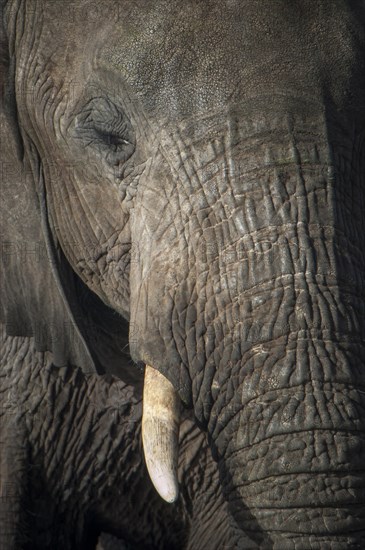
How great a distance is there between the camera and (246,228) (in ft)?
13.3

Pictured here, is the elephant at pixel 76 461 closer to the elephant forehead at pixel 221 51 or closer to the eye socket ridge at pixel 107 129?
the eye socket ridge at pixel 107 129

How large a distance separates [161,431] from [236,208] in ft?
2.23

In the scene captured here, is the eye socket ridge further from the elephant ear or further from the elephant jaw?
the elephant jaw

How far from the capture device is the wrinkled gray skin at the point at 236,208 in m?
3.92

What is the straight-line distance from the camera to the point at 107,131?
443cm

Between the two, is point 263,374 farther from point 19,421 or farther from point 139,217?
point 19,421

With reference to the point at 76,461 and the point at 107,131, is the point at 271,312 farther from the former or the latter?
the point at 76,461

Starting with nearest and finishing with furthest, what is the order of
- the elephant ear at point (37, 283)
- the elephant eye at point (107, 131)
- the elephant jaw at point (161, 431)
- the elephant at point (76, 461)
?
the elephant jaw at point (161, 431), the elephant eye at point (107, 131), the elephant ear at point (37, 283), the elephant at point (76, 461)

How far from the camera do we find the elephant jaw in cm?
413

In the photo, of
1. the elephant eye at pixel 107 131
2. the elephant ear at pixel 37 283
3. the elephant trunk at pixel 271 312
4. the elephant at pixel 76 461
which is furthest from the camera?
the elephant at pixel 76 461

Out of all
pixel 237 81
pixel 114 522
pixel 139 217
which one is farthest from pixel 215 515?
pixel 237 81

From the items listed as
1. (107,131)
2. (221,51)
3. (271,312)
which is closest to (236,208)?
(271,312)

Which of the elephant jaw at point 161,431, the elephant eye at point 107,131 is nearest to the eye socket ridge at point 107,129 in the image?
the elephant eye at point 107,131

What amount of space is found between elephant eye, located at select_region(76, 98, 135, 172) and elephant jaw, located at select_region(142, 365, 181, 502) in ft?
2.15
